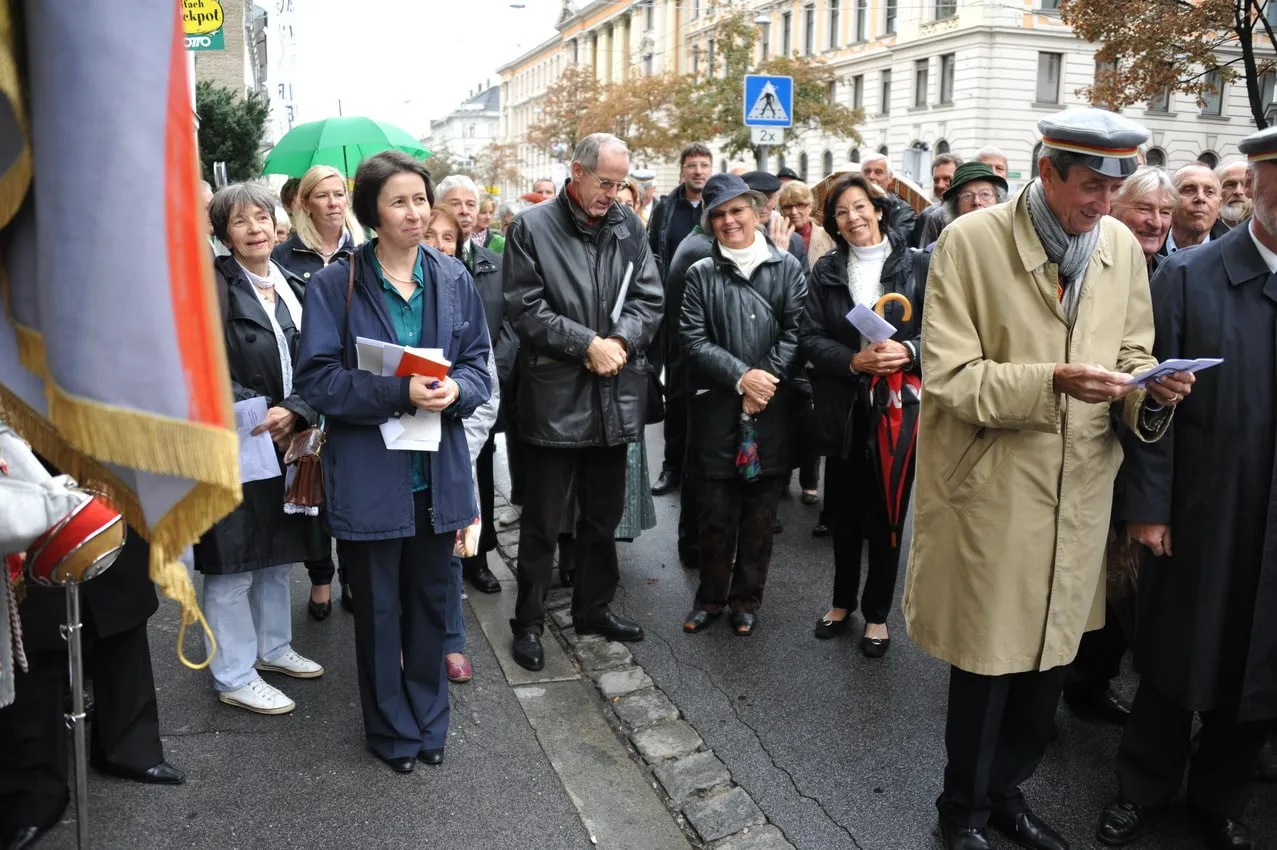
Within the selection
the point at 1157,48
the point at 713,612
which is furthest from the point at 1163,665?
the point at 1157,48

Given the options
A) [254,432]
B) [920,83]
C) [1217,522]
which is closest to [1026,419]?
[1217,522]

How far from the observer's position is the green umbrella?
7902 mm

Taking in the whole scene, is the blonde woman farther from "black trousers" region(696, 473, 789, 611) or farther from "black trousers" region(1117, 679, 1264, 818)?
"black trousers" region(1117, 679, 1264, 818)

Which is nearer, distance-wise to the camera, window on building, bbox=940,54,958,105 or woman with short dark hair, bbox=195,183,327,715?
woman with short dark hair, bbox=195,183,327,715

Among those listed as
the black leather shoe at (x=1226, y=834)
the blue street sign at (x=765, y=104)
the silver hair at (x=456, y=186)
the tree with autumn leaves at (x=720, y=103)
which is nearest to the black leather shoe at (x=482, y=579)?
the silver hair at (x=456, y=186)

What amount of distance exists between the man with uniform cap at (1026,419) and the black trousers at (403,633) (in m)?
1.75

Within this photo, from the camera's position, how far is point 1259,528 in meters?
3.19

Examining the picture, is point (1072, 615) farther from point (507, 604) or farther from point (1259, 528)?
point (507, 604)

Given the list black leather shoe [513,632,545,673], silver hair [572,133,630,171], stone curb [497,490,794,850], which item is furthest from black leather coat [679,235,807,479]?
black leather shoe [513,632,545,673]

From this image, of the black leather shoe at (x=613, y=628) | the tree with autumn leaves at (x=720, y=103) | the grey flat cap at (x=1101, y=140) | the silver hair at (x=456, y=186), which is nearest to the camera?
the grey flat cap at (x=1101, y=140)

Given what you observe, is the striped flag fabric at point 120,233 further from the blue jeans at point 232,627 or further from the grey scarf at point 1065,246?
the blue jeans at point 232,627

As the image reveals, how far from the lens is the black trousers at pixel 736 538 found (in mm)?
5199

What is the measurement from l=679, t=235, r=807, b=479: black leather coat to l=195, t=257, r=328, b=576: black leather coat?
1.79 metres

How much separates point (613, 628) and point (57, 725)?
249 cm
